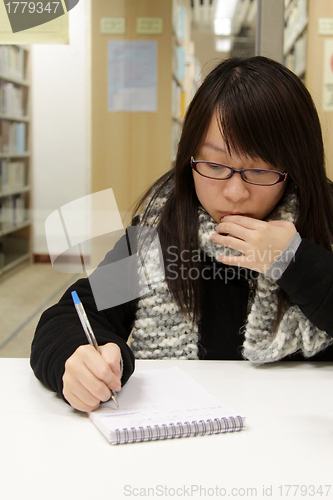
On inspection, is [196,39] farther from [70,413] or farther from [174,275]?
[70,413]

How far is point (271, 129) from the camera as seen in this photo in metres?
1.00

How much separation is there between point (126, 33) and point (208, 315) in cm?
110

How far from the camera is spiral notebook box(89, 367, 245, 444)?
0.69m

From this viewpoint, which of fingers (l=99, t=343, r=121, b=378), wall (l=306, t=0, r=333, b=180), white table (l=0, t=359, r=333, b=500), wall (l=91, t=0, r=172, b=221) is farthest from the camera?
wall (l=306, t=0, r=333, b=180)

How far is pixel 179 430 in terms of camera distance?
2.29 ft

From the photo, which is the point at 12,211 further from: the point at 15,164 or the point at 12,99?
the point at 12,99

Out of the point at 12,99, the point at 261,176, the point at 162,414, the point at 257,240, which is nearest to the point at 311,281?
the point at 257,240

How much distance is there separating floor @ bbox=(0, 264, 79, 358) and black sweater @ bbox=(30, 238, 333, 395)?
0.56 metres

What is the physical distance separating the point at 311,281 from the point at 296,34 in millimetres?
1252

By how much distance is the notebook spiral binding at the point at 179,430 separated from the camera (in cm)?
68

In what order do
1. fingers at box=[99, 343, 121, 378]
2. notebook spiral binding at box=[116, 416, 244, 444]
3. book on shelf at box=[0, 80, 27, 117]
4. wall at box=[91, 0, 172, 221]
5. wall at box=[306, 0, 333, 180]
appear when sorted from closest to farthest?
notebook spiral binding at box=[116, 416, 244, 444] → fingers at box=[99, 343, 121, 378] → book on shelf at box=[0, 80, 27, 117] → wall at box=[91, 0, 172, 221] → wall at box=[306, 0, 333, 180]

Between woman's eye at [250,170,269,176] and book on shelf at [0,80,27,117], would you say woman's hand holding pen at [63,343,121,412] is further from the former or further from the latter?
book on shelf at [0,80,27,117]

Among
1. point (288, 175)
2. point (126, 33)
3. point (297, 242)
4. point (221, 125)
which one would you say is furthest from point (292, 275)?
point (126, 33)

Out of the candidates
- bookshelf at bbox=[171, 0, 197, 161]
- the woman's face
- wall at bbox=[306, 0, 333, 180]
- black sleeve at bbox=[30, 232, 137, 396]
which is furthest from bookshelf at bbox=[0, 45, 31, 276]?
wall at bbox=[306, 0, 333, 180]
